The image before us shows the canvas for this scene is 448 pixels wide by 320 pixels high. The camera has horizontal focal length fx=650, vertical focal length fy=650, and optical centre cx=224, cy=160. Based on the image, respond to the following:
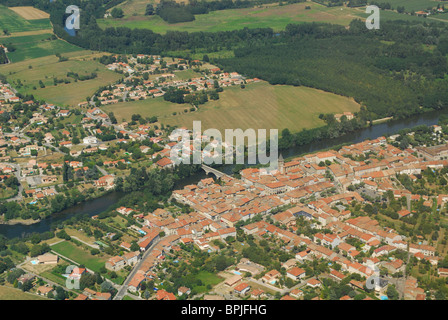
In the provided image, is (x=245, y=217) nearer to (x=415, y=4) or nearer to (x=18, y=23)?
(x=18, y=23)

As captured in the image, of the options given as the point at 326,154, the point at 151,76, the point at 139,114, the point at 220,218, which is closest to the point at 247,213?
the point at 220,218

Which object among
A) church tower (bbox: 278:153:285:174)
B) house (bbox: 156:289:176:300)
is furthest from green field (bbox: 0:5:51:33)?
house (bbox: 156:289:176:300)

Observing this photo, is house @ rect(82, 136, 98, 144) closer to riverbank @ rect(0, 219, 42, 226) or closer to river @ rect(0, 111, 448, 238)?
river @ rect(0, 111, 448, 238)

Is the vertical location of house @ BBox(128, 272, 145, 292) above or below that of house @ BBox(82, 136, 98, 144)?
below

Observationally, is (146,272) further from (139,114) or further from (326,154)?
(139,114)

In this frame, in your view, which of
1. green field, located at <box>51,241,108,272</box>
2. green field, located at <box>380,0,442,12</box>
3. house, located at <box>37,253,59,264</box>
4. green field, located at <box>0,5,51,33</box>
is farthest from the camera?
green field, located at <box>380,0,442,12</box>
